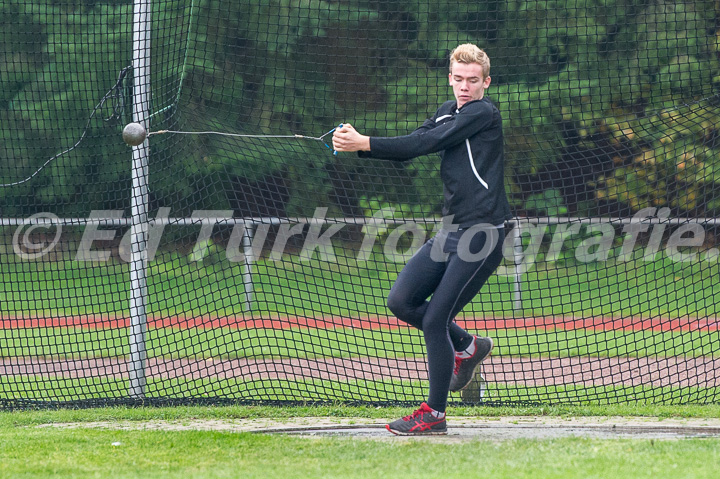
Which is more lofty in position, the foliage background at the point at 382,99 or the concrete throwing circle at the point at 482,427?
the foliage background at the point at 382,99

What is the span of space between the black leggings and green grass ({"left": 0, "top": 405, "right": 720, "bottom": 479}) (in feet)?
1.34

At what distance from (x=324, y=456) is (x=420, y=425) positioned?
630 mm

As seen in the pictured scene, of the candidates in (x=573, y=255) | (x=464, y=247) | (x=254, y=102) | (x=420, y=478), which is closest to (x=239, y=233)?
(x=254, y=102)

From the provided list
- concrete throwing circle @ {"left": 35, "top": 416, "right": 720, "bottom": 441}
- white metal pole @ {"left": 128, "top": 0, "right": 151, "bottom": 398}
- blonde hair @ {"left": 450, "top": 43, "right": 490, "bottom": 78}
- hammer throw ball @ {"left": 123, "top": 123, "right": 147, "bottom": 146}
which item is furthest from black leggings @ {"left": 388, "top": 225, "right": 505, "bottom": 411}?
white metal pole @ {"left": 128, "top": 0, "right": 151, "bottom": 398}

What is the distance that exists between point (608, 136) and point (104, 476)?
27.4ft

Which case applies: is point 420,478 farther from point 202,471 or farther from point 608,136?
point 608,136

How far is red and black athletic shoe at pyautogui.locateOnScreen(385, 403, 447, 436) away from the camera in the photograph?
179 inches

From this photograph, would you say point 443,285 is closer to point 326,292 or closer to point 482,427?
point 482,427

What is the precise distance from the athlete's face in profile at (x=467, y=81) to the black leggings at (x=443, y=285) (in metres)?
0.67

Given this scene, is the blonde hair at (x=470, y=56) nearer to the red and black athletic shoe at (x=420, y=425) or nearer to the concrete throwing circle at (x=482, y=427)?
the red and black athletic shoe at (x=420, y=425)

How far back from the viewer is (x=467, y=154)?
445 cm

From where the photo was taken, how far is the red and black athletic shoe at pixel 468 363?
484cm

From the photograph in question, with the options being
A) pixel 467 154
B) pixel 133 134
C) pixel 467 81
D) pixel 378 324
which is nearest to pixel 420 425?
pixel 467 154

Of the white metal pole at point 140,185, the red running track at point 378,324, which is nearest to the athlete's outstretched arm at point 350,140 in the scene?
the white metal pole at point 140,185
